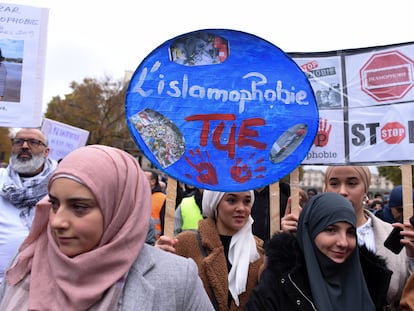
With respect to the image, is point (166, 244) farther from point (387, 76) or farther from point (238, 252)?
point (387, 76)

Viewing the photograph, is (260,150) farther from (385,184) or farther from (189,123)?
(385,184)

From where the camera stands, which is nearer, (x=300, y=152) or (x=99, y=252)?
(x=99, y=252)

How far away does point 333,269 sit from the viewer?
2.16 m

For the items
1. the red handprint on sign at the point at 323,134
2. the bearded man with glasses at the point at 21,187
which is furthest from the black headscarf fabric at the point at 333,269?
the bearded man with glasses at the point at 21,187

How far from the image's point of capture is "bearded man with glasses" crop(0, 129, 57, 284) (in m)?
3.06

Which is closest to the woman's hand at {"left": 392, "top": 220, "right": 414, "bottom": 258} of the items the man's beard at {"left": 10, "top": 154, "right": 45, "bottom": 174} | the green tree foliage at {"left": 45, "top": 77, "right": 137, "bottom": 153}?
the man's beard at {"left": 10, "top": 154, "right": 45, "bottom": 174}

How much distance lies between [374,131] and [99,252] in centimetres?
201

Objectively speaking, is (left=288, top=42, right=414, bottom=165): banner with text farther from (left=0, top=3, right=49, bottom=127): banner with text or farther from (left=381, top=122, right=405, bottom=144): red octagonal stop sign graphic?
(left=0, top=3, right=49, bottom=127): banner with text

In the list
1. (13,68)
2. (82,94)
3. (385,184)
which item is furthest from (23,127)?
(385,184)

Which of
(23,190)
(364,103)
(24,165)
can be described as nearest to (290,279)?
(364,103)

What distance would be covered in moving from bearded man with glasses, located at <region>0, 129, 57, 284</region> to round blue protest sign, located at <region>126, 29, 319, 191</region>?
4.39 feet

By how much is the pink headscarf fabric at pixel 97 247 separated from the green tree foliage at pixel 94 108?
36.7 meters

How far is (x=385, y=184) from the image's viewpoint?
416 feet

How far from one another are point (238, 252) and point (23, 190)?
1.68 meters
